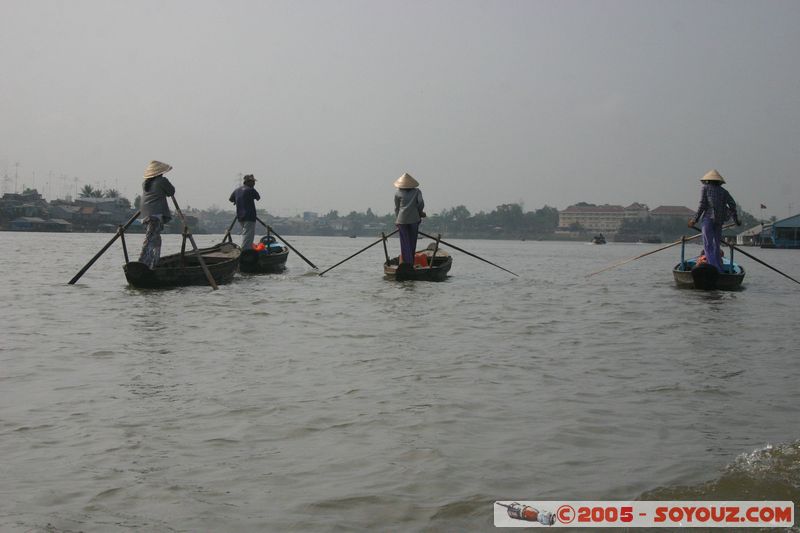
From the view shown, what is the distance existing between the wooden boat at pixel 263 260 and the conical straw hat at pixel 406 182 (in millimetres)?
3398

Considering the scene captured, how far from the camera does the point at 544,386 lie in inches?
226

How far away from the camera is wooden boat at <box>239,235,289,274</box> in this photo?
17.0 meters

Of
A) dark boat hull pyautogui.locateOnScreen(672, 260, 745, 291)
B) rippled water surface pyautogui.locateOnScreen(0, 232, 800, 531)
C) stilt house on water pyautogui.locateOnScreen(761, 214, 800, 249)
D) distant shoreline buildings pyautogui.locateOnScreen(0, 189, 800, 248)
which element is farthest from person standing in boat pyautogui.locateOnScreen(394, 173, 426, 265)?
distant shoreline buildings pyautogui.locateOnScreen(0, 189, 800, 248)

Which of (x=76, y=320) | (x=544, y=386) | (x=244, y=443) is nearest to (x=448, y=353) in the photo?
(x=544, y=386)

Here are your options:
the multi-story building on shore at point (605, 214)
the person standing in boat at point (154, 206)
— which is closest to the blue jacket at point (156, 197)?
the person standing in boat at point (154, 206)

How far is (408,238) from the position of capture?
15.9 meters

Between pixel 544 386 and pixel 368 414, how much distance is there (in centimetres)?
152

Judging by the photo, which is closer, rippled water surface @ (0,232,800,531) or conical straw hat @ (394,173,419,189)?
rippled water surface @ (0,232,800,531)

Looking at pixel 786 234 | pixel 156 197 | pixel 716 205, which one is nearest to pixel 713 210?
pixel 716 205

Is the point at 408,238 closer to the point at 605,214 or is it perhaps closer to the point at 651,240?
the point at 651,240

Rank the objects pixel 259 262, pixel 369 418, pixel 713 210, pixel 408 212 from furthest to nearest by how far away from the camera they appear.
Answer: pixel 259 262, pixel 408 212, pixel 713 210, pixel 369 418

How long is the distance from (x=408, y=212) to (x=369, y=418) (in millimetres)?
11103

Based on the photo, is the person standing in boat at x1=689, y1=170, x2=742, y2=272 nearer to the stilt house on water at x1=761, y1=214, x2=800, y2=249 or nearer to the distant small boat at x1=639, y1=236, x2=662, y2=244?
the stilt house on water at x1=761, y1=214, x2=800, y2=249

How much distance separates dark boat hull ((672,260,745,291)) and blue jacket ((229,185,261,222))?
336 inches
